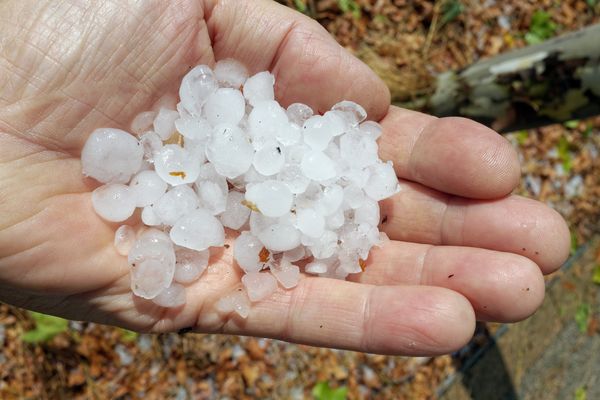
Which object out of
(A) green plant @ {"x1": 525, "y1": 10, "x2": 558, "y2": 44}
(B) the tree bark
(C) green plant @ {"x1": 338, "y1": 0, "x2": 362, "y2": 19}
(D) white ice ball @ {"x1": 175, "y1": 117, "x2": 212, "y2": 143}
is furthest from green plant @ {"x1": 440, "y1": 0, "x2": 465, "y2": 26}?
(D) white ice ball @ {"x1": 175, "y1": 117, "x2": 212, "y2": 143}

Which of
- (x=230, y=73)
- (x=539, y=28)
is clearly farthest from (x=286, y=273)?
(x=539, y=28)

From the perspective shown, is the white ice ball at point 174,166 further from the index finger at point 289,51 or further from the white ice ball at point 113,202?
the index finger at point 289,51

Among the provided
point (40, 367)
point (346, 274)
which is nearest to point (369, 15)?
point (346, 274)

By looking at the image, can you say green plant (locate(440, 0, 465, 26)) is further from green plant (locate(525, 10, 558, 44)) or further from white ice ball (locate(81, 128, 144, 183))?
white ice ball (locate(81, 128, 144, 183))

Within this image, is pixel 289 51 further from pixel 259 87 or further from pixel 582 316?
pixel 582 316

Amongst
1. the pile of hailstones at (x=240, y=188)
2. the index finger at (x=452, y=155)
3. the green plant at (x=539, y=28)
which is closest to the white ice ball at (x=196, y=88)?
the pile of hailstones at (x=240, y=188)

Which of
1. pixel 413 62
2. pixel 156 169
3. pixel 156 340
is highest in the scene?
pixel 156 169

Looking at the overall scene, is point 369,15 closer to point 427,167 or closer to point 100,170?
point 427,167
